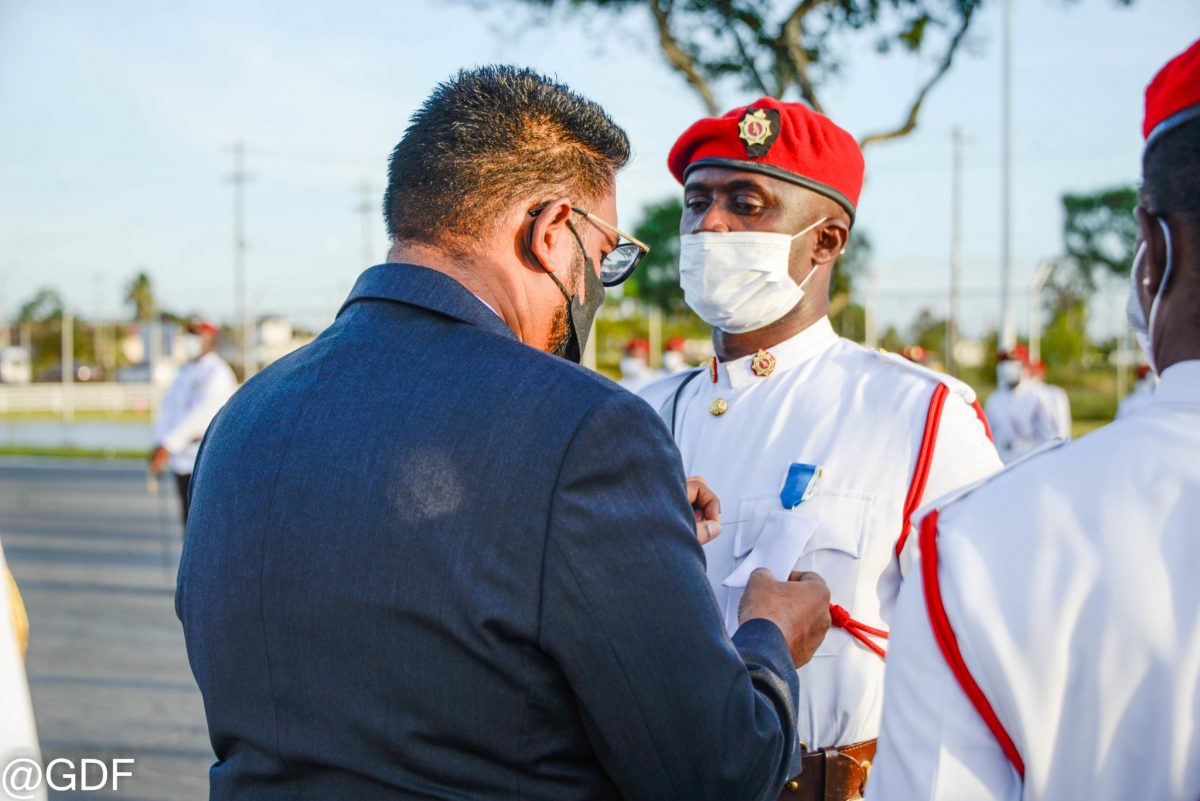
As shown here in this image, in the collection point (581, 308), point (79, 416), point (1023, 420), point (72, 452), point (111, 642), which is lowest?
point (79, 416)

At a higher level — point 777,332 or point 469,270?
point 469,270

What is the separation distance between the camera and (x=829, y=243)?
257 cm

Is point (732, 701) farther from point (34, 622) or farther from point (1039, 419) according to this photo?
point (1039, 419)

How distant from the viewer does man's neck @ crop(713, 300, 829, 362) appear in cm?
255

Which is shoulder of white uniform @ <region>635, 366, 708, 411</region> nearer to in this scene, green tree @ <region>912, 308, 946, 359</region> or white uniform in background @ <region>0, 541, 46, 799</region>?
white uniform in background @ <region>0, 541, 46, 799</region>

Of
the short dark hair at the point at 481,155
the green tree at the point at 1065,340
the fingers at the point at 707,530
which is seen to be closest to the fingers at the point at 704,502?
the fingers at the point at 707,530

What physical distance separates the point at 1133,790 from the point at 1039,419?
42.0ft

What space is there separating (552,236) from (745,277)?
36.7 inches

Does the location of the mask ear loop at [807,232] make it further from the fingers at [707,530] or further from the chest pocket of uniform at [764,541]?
the fingers at [707,530]

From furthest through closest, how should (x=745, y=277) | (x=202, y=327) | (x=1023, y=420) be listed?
(x=1023, y=420)
(x=202, y=327)
(x=745, y=277)

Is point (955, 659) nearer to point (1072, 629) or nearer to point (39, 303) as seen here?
point (1072, 629)

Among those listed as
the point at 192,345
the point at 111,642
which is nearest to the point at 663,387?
the point at 111,642

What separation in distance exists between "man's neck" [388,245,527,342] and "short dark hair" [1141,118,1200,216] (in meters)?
0.87

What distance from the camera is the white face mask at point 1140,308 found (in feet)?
3.70
